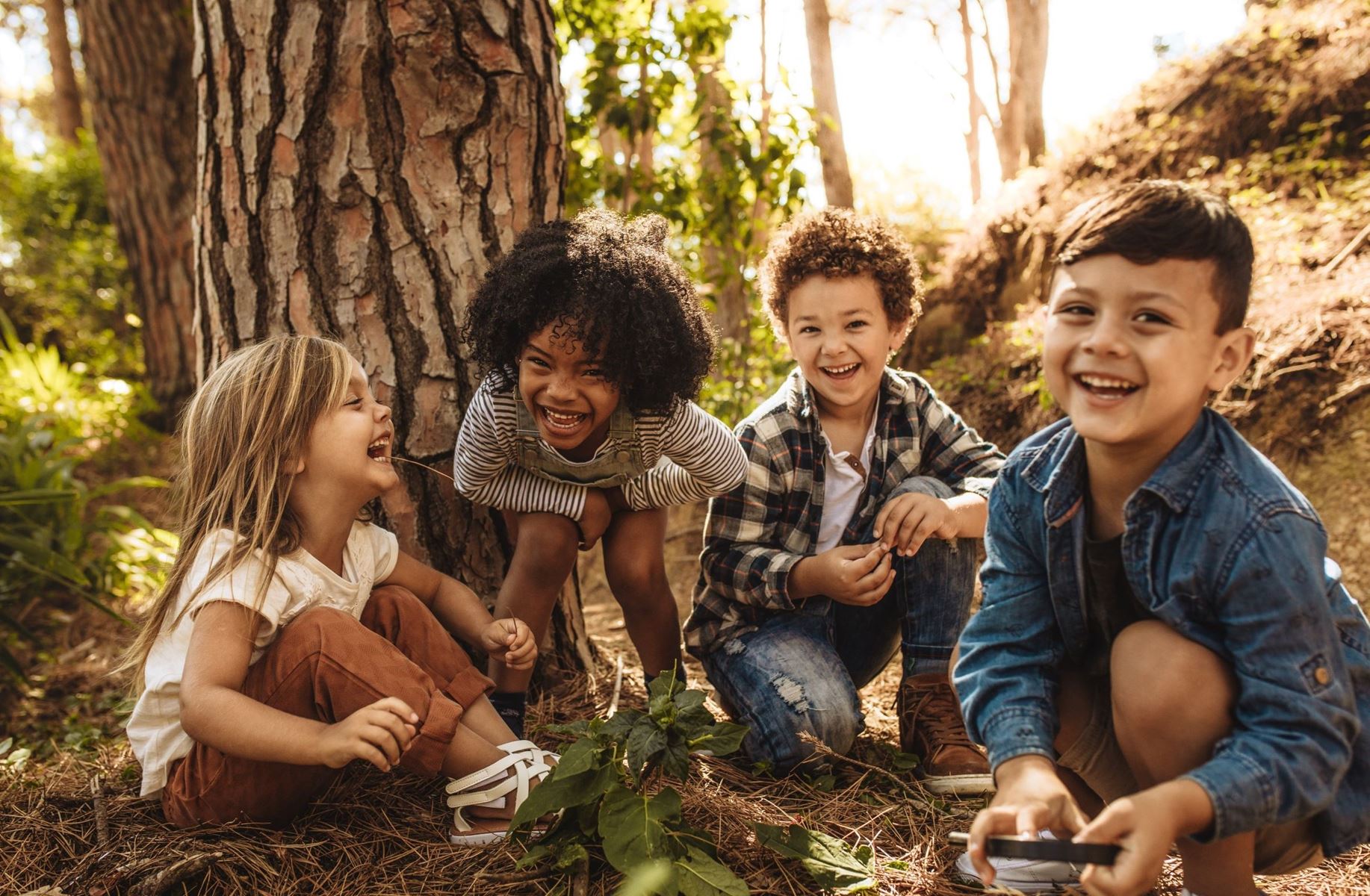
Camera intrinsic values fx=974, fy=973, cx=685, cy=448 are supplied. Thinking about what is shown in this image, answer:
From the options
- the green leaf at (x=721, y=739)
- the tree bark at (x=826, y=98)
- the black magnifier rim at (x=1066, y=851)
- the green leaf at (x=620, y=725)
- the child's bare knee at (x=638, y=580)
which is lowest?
the green leaf at (x=721, y=739)

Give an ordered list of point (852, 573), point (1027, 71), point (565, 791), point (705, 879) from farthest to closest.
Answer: point (1027, 71)
point (852, 573)
point (565, 791)
point (705, 879)

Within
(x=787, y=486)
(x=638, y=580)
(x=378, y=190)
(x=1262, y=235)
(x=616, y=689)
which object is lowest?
(x=616, y=689)

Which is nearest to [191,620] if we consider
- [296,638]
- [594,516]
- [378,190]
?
[296,638]

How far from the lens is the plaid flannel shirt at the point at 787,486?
2477 mm

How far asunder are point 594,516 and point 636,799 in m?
0.89

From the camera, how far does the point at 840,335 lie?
2.46 m

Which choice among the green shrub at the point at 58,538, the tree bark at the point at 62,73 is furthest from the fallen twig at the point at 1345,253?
the tree bark at the point at 62,73

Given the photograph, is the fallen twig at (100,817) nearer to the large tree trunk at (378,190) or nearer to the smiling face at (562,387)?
the large tree trunk at (378,190)

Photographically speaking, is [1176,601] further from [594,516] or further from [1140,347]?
[594,516]

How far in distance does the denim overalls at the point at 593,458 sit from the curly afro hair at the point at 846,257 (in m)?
0.59

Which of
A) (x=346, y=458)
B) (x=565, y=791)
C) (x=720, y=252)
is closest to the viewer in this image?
(x=565, y=791)

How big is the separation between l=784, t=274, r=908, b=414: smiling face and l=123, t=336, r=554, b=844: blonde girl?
995mm

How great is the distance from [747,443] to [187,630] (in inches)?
53.1

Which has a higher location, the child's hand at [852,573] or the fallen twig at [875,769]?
the child's hand at [852,573]
